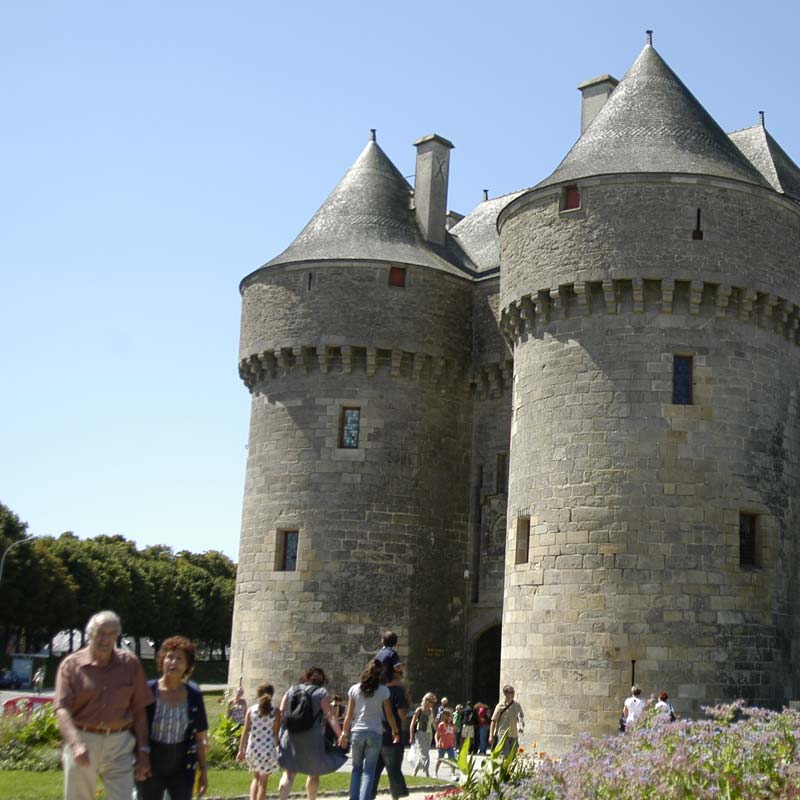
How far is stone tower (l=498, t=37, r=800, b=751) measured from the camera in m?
18.8

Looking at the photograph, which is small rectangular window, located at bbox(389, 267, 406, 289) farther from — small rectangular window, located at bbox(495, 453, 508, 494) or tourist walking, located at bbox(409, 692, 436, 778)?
tourist walking, located at bbox(409, 692, 436, 778)

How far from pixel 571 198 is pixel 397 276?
5916 millimetres

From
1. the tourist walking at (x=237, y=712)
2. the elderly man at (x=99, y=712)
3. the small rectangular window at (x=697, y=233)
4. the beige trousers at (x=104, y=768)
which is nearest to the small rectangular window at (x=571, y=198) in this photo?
the small rectangular window at (x=697, y=233)

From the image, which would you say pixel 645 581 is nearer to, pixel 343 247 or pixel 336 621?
pixel 336 621

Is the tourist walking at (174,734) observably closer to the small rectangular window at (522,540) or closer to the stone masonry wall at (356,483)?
the small rectangular window at (522,540)

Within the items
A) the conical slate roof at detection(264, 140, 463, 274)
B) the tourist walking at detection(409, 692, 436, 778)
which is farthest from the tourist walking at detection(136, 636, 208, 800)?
the conical slate roof at detection(264, 140, 463, 274)

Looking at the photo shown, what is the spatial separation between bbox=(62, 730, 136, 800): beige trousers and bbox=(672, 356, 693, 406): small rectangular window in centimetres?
1376

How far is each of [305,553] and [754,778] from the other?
16.6 metres

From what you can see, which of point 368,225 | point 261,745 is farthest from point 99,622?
point 368,225

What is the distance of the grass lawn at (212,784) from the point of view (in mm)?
12922

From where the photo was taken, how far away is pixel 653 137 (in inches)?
857

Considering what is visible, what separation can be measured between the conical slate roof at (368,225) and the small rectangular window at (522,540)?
7830 millimetres

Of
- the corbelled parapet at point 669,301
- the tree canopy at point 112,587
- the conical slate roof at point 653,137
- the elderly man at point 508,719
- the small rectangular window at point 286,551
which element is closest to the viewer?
the elderly man at point 508,719

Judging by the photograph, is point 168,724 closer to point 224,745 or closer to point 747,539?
point 224,745
